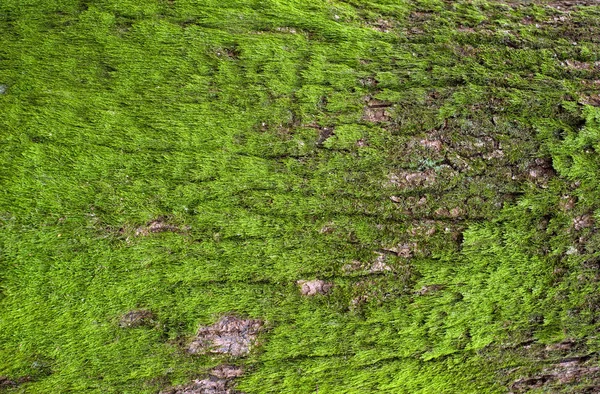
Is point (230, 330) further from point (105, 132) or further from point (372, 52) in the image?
point (372, 52)

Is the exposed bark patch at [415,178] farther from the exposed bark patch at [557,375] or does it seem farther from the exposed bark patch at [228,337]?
the exposed bark patch at [557,375]

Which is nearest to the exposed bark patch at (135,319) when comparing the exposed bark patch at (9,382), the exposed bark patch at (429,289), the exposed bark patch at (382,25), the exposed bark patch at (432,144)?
the exposed bark patch at (9,382)

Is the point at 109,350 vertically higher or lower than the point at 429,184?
lower

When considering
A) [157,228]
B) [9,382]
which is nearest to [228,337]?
[157,228]

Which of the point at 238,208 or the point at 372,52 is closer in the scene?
the point at 238,208

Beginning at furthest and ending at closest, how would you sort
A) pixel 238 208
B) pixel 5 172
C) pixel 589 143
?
pixel 589 143 → pixel 238 208 → pixel 5 172

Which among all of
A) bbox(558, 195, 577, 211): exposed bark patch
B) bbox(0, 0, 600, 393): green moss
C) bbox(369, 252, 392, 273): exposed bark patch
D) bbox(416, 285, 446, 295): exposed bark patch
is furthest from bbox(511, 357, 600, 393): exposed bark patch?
bbox(369, 252, 392, 273): exposed bark patch

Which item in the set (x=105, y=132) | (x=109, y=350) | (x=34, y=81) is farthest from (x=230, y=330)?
(x=34, y=81)
